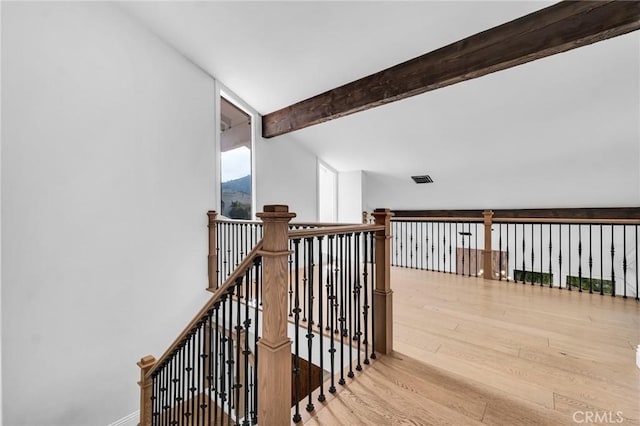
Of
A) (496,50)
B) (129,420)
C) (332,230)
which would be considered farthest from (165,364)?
(496,50)

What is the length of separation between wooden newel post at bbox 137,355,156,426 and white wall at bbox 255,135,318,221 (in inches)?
109

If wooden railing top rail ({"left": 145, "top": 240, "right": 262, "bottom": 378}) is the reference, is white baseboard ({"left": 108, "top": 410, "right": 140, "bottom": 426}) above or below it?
below

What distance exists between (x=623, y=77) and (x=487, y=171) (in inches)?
91.7

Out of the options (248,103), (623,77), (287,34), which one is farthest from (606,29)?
(248,103)

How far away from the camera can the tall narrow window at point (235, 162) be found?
459cm

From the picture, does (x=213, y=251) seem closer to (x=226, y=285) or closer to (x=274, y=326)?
(x=226, y=285)

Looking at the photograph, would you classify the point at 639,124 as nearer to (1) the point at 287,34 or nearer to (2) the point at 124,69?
(1) the point at 287,34

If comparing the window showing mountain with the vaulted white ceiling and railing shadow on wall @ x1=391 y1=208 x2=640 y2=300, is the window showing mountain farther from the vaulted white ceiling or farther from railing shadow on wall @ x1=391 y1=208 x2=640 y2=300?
railing shadow on wall @ x1=391 y1=208 x2=640 y2=300

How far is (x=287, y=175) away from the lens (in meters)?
5.53

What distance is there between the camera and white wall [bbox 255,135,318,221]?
504cm

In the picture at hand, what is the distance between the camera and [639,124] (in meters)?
3.64

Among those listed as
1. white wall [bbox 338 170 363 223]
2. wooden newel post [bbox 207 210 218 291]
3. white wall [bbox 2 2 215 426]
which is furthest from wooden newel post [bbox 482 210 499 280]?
white wall [bbox 2 2 215 426]

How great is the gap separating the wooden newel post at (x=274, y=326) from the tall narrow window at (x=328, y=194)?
5.58 meters

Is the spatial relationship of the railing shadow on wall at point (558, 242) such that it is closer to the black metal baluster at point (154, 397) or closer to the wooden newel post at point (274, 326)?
the wooden newel post at point (274, 326)
